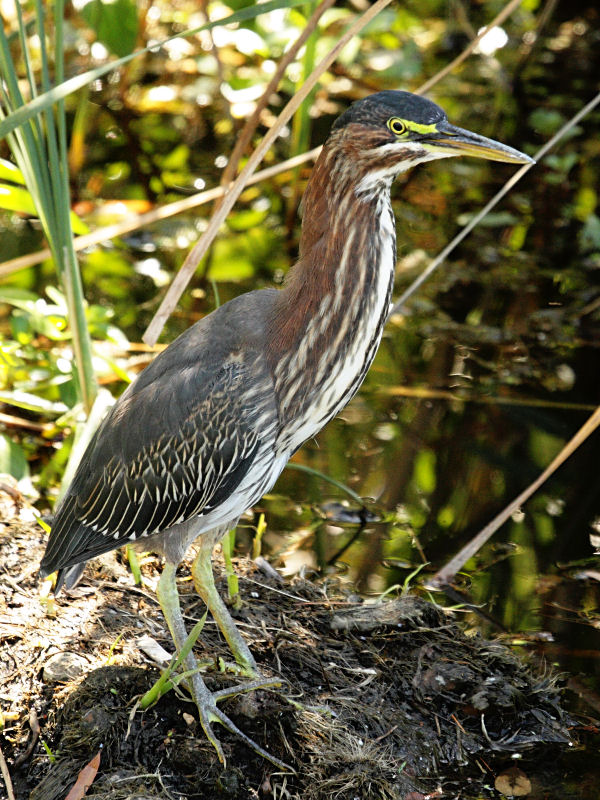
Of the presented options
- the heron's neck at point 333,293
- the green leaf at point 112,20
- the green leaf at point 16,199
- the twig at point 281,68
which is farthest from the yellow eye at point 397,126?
the green leaf at point 112,20

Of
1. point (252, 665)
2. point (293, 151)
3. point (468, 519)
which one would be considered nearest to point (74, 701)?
point (252, 665)

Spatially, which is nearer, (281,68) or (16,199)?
(281,68)

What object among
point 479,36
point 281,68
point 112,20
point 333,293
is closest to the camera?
point 333,293

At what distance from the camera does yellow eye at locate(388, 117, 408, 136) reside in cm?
296

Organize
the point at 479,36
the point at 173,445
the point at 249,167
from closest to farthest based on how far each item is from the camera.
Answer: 1. the point at 249,167
2. the point at 173,445
3. the point at 479,36

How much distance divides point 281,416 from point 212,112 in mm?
5470

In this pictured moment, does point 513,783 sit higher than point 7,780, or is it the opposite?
point 7,780

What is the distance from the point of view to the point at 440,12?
9.38 m

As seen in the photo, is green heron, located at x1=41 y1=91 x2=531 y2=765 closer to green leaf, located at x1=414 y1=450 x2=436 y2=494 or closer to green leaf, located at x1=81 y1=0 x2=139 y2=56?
green leaf, located at x1=414 y1=450 x2=436 y2=494

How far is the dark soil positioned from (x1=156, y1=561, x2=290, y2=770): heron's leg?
0.12ft

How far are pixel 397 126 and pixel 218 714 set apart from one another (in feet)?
6.06

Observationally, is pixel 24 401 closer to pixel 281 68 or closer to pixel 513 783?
pixel 281 68

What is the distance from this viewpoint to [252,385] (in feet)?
10.7

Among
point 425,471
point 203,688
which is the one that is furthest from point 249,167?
point 425,471
